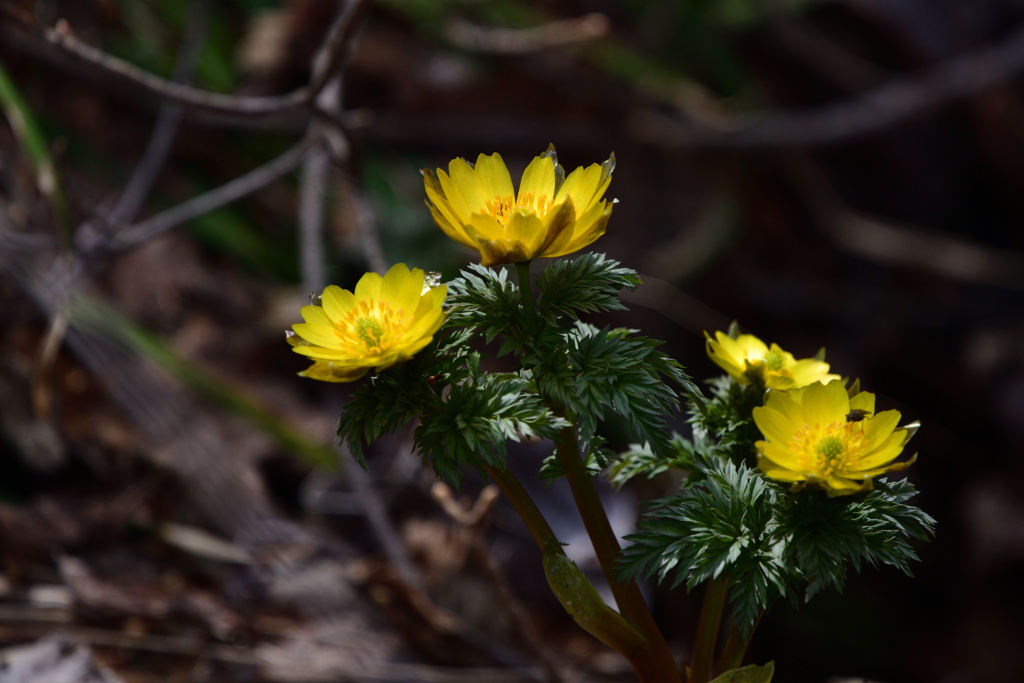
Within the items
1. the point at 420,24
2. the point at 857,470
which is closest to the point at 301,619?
the point at 857,470

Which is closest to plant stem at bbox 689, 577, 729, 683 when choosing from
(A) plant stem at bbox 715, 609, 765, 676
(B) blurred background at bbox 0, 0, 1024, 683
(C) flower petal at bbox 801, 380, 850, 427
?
(A) plant stem at bbox 715, 609, 765, 676

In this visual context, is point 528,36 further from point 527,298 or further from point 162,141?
point 527,298

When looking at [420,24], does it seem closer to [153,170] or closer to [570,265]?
[153,170]

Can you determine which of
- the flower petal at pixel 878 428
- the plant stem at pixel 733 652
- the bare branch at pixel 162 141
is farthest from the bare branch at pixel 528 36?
the plant stem at pixel 733 652

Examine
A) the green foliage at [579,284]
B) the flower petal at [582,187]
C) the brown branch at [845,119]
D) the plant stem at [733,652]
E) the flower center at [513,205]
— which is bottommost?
the plant stem at [733,652]

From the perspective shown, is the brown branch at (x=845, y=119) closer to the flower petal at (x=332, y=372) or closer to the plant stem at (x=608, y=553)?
the plant stem at (x=608, y=553)

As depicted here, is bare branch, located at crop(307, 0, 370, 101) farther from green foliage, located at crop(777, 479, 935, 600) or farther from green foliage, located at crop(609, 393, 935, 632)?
green foliage, located at crop(777, 479, 935, 600)
